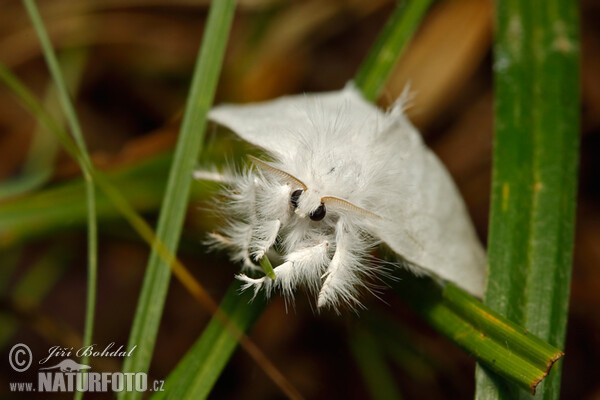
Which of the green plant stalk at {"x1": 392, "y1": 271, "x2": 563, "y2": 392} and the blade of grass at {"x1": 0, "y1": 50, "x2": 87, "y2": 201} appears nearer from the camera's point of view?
the green plant stalk at {"x1": 392, "y1": 271, "x2": 563, "y2": 392}

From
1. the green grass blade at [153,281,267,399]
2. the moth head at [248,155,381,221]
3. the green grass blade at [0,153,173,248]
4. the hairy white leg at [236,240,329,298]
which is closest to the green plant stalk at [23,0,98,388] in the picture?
the green grass blade at [153,281,267,399]

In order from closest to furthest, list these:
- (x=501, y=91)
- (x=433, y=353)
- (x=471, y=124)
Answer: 1. (x=501, y=91)
2. (x=433, y=353)
3. (x=471, y=124)

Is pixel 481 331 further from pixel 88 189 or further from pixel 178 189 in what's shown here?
pixel 88 189

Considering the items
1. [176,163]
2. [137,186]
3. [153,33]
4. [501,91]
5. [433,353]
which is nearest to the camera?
[176,163]

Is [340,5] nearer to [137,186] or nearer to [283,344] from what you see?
[137,186]

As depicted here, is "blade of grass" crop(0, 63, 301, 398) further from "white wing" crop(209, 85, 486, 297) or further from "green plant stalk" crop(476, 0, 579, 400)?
"green plant stalk" crop(476, 0, 579, 400)

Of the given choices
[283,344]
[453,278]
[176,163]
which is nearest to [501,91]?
[453,278]

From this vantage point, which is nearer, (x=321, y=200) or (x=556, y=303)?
(x=321, y=200)
